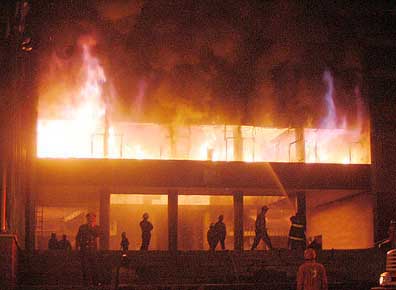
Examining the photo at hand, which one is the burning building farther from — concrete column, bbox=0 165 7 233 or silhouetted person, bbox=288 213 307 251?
concrete column, bbox=0 165 7 233

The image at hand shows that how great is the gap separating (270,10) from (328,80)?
372 cm

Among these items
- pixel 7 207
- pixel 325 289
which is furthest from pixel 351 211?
pixel 325 289

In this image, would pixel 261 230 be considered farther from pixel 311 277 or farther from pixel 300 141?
pixel 311 277

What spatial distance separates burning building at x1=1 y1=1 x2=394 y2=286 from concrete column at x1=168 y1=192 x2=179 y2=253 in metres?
0.04

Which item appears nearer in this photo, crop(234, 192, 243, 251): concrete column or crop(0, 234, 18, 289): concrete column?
crop(0, 234, 18, 289): concrete column

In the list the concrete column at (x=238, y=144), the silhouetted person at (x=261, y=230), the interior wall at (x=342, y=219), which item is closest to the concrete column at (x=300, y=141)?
the interior wall at (x=342, y=219)

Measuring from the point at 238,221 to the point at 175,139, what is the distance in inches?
155

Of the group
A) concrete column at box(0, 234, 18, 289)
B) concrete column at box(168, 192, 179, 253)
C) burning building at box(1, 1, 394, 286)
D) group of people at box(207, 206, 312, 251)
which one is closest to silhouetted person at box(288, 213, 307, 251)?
group of people at box(207, 206, 312, 251)

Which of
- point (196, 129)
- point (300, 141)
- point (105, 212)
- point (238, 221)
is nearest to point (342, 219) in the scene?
point (300, 141)

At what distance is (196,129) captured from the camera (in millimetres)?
28344

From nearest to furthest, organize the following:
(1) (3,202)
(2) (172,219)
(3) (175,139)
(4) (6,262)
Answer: (4) (6,262) → (1) (3,202) → (2) (172,219) → (3) (175,139)

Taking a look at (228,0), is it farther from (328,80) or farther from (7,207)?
(7,207)

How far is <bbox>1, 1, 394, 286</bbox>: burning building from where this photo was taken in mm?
26594

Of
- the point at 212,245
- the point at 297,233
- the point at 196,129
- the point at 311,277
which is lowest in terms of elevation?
the point at 311,277
